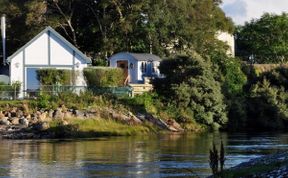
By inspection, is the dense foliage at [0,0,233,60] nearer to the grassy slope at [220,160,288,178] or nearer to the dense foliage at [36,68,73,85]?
the dense foliage at [36,68,73,85]

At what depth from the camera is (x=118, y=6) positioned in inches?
3349

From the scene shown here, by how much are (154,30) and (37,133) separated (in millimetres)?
30590

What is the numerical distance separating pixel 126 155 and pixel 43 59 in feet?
108

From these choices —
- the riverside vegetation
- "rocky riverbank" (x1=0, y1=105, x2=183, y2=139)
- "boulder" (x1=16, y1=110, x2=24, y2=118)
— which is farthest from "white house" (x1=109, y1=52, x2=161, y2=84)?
"boulder" (x1=16, y1=110, x2=24, y2=118)

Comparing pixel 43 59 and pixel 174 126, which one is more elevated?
pixel 43 59

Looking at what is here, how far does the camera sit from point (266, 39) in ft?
416

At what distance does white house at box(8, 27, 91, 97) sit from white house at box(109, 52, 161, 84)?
9.02 metres

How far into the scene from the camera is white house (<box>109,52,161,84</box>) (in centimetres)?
8188

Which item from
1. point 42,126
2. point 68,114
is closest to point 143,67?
point 68,114

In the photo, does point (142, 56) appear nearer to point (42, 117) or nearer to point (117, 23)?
point (117, 23)

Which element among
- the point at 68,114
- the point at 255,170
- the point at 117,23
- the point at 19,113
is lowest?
the point at 255,170

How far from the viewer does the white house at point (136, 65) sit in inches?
3223

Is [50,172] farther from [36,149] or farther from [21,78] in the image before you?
[21,78]

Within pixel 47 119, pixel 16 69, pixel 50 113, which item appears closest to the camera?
pixel 47 119
